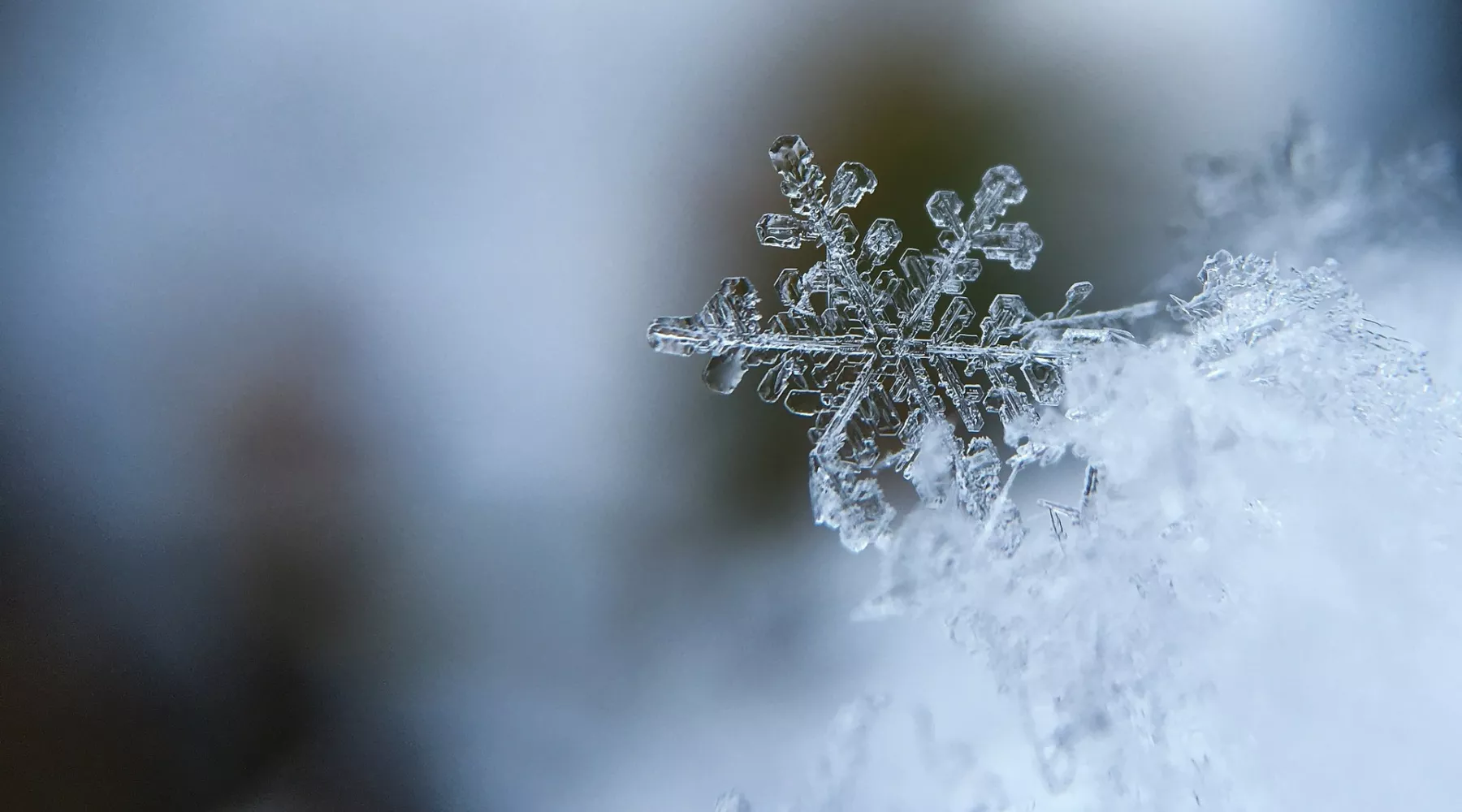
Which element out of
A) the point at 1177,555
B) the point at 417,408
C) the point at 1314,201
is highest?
the point at 1314,201

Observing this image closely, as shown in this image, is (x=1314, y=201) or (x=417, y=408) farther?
→ (x=1314, y=201)

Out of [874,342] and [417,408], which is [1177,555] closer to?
[874,342]

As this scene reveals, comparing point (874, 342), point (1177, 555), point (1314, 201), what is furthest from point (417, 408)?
point (1314, 201)

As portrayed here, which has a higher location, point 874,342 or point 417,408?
point 874,342

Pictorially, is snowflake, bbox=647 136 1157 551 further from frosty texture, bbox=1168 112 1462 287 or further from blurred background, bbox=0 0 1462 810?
frosty texture, bbox=1168 112 1462 287

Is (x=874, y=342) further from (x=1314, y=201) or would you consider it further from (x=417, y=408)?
(x=1314, y=201)
